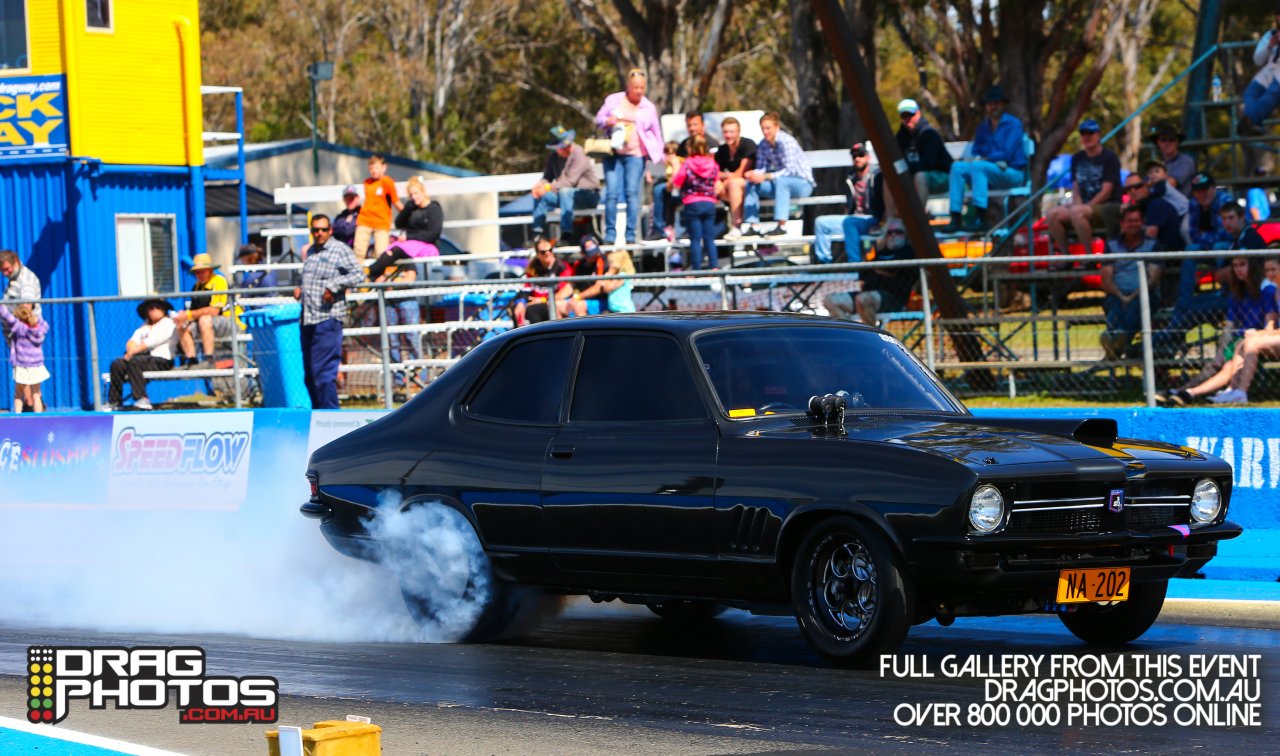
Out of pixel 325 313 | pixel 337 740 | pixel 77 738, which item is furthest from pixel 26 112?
pixel 337 740

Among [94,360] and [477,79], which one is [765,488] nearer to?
[94,360]

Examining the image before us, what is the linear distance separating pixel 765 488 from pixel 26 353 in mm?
12166

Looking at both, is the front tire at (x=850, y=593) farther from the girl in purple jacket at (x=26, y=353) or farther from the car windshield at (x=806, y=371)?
the girl in purple jacket at (x=26, y=353)

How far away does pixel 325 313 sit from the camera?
15.6m

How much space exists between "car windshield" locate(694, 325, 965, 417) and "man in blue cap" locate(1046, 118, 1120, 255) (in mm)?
8739

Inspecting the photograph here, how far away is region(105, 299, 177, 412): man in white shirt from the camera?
1711cm

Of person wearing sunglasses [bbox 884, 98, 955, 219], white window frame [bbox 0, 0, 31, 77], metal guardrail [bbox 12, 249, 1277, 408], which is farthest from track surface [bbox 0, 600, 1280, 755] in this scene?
white window frame [bbox 0, 0, 31, 77]

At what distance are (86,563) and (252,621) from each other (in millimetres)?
3985

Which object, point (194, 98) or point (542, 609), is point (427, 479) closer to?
point (542, 609)

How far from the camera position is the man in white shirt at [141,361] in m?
17.1

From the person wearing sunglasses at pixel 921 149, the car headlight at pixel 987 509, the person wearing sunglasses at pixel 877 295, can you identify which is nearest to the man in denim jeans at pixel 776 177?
the person wearing sunglasses at pixel 921 149

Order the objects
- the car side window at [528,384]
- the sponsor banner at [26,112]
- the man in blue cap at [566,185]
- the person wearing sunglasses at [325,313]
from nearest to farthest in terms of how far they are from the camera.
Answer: the car side window at [528,384], the person wearing sunglasses at [325,313], the man in blue cap at [566,185], the sponsor banner at [26,112]

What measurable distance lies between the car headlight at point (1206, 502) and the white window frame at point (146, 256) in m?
17.7

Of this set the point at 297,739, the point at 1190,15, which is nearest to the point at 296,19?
the point at 1190,15
